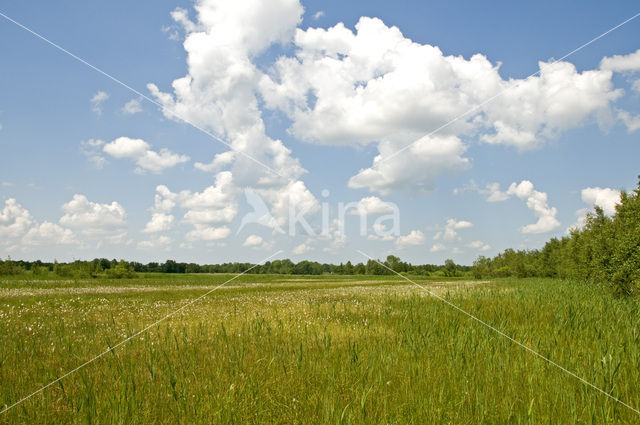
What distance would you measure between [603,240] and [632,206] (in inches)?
309

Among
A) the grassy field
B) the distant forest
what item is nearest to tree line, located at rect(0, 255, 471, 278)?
the distant forest

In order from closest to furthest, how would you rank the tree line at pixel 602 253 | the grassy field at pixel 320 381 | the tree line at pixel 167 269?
1. the grassy field at pixel 320 381
2. the tree line at pixel 602 253
3. the tree line at pixel 167 269

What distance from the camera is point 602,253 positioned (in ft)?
82.4

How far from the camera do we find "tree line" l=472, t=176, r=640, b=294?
16953mm

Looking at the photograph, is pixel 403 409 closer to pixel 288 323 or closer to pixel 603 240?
pixel 288 323

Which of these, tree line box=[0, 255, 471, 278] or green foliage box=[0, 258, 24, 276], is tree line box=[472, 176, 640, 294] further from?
green foliage box=[0, 258, 24, 276]

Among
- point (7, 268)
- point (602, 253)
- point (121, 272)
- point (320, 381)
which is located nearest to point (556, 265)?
point (602, 253)

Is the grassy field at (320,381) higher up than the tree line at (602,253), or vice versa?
the tree line at (602,253)

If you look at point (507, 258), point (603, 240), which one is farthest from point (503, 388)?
point (507, 258)

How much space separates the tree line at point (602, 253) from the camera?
17.0 m

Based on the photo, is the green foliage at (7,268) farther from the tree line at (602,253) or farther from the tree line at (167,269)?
the tree line at (602,253)

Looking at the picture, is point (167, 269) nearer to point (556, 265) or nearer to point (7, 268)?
point (7, 268)

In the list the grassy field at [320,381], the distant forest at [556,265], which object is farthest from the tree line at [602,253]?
the grassy field at [320,381]

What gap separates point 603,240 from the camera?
24969 mm
